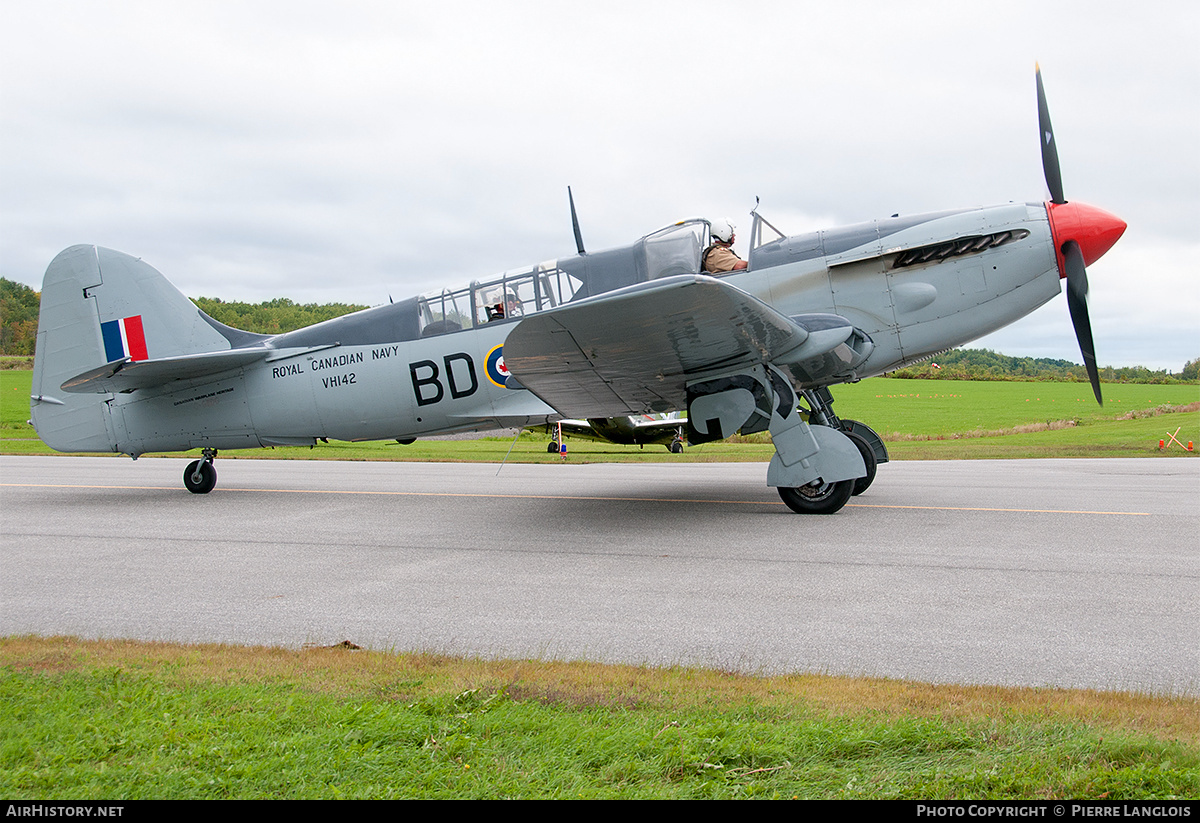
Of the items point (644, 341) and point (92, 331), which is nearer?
point (644, 341)

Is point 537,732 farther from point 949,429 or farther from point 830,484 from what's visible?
point 949,429

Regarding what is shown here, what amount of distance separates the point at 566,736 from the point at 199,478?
11.4 m

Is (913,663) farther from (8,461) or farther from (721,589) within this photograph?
(8,461)

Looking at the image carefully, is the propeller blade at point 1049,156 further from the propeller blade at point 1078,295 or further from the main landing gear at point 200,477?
the main landing gear at point 200,477

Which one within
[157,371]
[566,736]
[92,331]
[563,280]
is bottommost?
[566,736]

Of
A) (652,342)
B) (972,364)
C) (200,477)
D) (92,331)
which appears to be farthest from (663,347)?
(972,364)

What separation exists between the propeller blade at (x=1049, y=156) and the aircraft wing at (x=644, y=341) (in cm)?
318

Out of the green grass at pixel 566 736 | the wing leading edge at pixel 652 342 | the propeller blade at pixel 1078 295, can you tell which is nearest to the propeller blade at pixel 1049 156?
the propeller blade at pixel 1078 295

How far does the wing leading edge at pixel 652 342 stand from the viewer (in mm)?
6926

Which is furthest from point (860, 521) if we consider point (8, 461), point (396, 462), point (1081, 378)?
point (1081, 378)

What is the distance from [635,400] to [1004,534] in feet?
13.6

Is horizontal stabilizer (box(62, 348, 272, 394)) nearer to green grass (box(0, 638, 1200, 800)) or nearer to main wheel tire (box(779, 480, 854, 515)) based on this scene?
main wheel tire (box(779, 480, 854, 515))

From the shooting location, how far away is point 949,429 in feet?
110

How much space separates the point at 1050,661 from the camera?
12.6ft
